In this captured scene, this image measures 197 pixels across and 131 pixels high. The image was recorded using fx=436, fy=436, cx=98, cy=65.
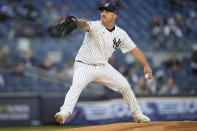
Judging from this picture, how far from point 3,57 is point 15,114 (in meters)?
1.89

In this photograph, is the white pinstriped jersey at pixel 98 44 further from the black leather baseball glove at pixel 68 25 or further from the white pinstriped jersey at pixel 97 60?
the black leather baseball glove at pixel 68 25

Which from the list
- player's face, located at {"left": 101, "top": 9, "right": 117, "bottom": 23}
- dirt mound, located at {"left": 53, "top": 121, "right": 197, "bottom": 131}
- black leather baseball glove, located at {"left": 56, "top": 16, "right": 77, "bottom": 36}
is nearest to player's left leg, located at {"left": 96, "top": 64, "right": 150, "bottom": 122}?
dirt mound, located at {"left": 53, "top": 121, "right": 197, "bottom": 131}

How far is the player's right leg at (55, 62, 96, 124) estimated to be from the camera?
6.81 meters

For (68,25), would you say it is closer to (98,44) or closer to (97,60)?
(98,44)

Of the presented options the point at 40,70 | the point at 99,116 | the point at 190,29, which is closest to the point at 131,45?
the point at 99,116

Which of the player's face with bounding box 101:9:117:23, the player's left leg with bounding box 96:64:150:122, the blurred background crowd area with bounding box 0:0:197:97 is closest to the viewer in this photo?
the player's face with bounding box 101:9:117:23

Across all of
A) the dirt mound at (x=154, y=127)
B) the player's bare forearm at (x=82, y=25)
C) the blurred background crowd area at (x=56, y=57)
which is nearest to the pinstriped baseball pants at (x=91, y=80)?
the dirt mound at (x=154, y=127)

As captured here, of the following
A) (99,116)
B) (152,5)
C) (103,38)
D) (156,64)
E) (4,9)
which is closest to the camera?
(103,38)

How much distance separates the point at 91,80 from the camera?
24.2 ft

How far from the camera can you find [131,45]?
→ 25.6 ft

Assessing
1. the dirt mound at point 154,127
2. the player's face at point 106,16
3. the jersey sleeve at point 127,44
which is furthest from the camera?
the jersey sleeve at point 127,44

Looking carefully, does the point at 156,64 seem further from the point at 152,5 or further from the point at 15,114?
the point at 152,5

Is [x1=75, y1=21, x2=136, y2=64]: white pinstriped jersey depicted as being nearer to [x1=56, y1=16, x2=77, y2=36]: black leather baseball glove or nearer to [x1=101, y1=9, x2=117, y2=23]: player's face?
[x1=101, y1=9, x2=117, y2=23]: player's face

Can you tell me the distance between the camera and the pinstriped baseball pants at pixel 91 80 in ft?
22.9
